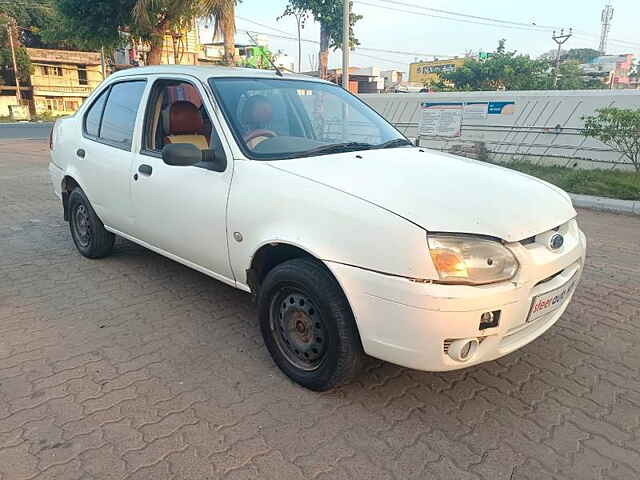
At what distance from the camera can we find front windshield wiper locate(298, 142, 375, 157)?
3115 millimetres

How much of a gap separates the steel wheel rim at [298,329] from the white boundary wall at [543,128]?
926 centimetres

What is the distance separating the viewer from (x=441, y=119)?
1234 centimetres

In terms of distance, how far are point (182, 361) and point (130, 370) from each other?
0.31m

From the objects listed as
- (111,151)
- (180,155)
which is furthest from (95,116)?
(180,155)

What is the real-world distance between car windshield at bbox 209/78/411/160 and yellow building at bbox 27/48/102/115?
160 ft

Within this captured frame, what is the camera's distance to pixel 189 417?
2572 mm

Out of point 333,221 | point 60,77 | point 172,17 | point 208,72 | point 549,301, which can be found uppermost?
point 172,17

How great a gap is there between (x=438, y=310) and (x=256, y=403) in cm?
116

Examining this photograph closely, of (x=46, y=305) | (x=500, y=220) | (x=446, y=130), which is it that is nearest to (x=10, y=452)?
(x=46, y=305)

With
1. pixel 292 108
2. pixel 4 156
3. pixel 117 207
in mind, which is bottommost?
pixel 4 156

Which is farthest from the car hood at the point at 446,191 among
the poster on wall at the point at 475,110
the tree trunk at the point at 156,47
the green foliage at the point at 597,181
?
the tree trunk at the point at 156,47

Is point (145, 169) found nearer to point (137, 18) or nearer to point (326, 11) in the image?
point (137, 18)

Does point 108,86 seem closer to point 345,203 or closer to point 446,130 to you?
point 345,203

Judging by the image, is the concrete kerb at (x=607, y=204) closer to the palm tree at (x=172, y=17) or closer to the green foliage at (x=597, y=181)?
the green foliage at (x=597, y=181)
